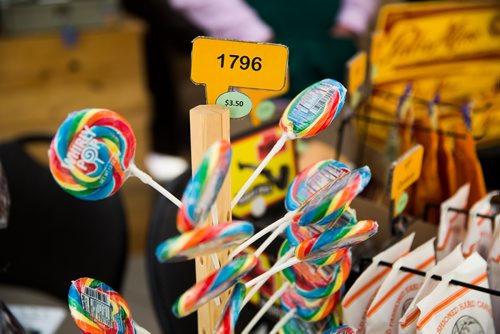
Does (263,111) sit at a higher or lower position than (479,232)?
higher

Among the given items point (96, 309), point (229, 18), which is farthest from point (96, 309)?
point (229, 18)

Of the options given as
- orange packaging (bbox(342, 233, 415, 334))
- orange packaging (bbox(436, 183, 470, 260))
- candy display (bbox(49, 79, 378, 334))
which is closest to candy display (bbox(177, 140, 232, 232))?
candy display (bbox(49, 79, 378, 334))

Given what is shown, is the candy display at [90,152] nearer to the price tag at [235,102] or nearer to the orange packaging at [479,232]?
the price tag at [235,102]

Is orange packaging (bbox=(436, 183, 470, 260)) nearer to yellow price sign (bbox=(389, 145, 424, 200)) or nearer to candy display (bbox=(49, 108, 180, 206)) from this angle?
yellow price sign (bbox=(389, 145, 424, 200))

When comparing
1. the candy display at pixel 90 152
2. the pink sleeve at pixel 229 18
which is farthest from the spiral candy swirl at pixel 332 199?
the pink sleeve at pixel 229 18

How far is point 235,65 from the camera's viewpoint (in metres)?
0.70

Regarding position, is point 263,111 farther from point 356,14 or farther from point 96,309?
point 356,14

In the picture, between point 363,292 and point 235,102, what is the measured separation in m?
0.33

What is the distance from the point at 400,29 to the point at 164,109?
7.35 feet

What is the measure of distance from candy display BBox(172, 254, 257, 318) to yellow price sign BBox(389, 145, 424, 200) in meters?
0.35

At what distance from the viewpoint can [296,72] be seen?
84.3 inches

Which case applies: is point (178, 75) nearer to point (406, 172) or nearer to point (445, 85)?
point (445, 85)

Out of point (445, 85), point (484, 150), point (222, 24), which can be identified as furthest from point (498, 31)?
point (222, 24)

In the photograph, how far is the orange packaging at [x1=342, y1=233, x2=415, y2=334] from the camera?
0.82 m
